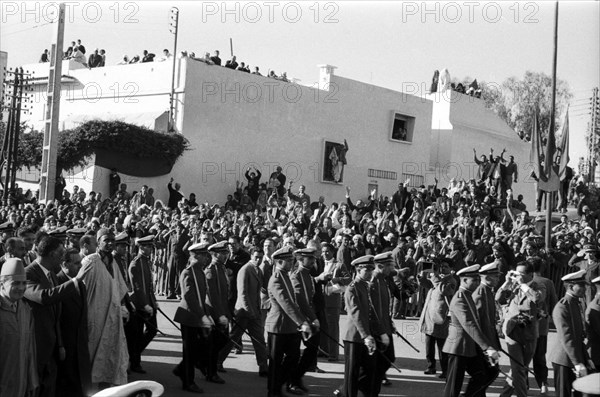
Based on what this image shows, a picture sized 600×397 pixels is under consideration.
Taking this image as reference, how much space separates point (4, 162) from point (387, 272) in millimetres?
19313

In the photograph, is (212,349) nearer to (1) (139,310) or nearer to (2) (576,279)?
(1) (139,310)

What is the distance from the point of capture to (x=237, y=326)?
11.5 meters

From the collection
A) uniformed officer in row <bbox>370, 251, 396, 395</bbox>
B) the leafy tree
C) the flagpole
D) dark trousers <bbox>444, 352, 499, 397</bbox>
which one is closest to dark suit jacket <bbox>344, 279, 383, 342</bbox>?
uniformed officer in row <bbox>370, 251, 396, 395</bbox>

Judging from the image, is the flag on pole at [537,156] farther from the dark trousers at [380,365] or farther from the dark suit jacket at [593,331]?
the dark suit jacket at [593,331]

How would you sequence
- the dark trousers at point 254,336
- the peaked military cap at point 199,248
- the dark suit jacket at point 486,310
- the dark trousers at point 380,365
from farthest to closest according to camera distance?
the dark trousers at point 254,336 < the peaked military cap at point 199,248 < the dark trousers at point 380,365 < the dark suit jacket at point 486,310

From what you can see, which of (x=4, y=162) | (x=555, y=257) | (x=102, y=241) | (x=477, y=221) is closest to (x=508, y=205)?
(x=477, y=221)

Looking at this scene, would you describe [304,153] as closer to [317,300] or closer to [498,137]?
[498,137]

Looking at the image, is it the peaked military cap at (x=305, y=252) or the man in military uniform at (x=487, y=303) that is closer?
the man in military uniform at (x=487, y=303)

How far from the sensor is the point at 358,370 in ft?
31.1

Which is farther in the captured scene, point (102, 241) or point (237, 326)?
point (237, 326)

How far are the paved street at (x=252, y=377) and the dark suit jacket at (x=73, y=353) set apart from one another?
8.00 feet

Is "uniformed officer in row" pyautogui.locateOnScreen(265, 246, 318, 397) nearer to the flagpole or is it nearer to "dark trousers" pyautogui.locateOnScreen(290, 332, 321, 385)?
"dark trousers" pyautogui.locateOnScreen(290, 332, 321, 385)

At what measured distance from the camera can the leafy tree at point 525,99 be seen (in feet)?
192

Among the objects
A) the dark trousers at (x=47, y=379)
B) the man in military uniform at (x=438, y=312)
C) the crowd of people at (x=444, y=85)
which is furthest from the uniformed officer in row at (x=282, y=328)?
the crowd of people at (x=444, y=85)
